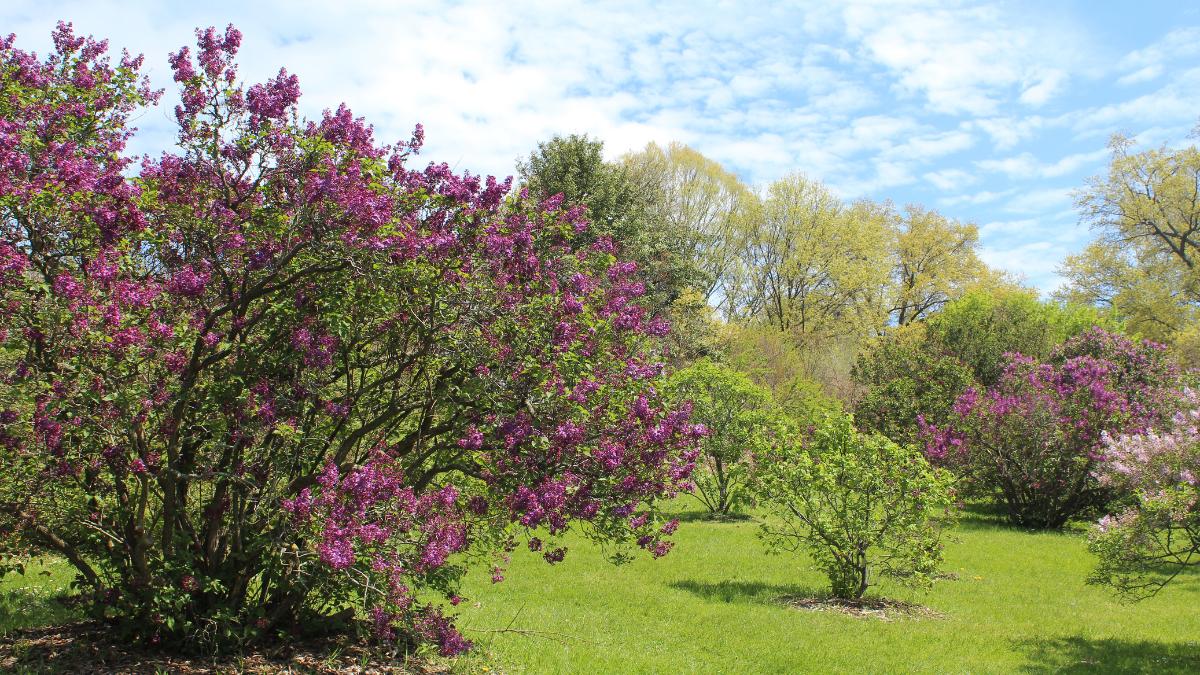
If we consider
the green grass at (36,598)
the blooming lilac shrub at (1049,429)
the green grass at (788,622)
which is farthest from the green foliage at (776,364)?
the green grass at (36,598)

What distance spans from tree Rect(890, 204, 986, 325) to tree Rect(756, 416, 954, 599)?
3805cm

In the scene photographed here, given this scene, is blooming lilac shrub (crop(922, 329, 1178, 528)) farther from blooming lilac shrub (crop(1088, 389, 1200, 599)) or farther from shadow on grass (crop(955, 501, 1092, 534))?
blooming lilac shrub (crop(1088, 389, 1200, 599))

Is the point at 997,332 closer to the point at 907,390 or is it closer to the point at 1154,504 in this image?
the point at 907,390

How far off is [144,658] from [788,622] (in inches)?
283

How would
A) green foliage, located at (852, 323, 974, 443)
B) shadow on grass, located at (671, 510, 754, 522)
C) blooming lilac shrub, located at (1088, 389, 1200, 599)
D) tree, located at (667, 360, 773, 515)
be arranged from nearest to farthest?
blooming lilac shrub, located at (1088, 389, 1200, 599)
tree, located at (667, 360, 773, 515)
shadow on grass, located at (671, 510, 754, 522)
green foliage, located at (852, 323, 974, 443)

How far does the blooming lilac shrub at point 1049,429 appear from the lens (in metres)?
19.1

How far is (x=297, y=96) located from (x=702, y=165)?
38037 millimetres

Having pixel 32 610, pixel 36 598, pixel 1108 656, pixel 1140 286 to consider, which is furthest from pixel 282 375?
pixel 1140 286

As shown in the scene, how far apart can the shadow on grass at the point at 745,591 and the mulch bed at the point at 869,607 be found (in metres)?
0.25

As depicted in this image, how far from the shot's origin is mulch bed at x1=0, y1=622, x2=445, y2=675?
230 inches

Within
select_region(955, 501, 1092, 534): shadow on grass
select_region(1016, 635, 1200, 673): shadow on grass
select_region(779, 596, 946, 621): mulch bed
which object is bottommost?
select_region(1016, 635, 1200, 673): shadow on grass

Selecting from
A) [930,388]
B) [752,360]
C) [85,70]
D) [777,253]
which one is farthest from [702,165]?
[85,70]

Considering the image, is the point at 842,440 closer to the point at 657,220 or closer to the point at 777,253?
the point at 657,220

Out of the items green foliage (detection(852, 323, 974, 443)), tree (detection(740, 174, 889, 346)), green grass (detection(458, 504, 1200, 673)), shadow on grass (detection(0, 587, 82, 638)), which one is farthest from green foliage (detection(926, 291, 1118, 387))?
shadow on grass (detection(0, 587, 82, 638))
